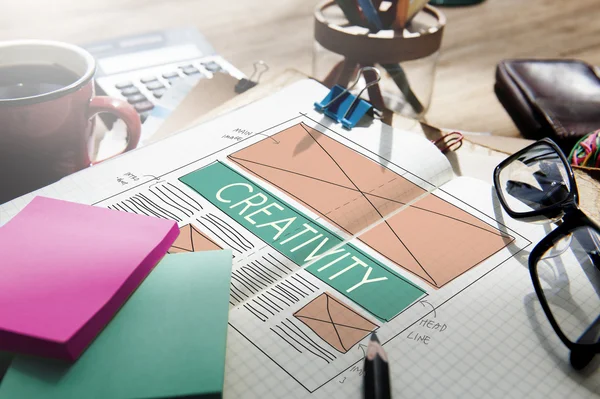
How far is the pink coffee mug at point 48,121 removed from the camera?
0.45 metres

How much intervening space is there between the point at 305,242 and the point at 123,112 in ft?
0.68

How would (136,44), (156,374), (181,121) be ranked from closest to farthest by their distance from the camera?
1. (156,374)
2. (181,121)
3. (136,44)

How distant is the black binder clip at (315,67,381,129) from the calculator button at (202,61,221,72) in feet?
0.55

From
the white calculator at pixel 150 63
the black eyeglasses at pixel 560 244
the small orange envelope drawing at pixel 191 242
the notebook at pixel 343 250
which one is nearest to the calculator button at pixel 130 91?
the white calculator at pixel 150 63

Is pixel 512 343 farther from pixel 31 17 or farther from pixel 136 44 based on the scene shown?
pixel 31 17

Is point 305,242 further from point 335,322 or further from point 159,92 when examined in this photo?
point 159,92

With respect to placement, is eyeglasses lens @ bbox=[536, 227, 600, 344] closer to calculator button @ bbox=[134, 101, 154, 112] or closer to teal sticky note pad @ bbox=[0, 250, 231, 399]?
teal sticky note pad @ bbox=[0, 250, 231, 399]

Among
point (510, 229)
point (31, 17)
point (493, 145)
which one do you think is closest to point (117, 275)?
point (510, 229)

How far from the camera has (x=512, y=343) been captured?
358mm

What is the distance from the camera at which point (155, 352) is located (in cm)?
33

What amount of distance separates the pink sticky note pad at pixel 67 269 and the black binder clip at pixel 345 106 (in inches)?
7.9

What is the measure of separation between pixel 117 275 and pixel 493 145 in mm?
394

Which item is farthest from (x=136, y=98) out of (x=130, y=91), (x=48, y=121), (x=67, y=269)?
(x=67, y=269)

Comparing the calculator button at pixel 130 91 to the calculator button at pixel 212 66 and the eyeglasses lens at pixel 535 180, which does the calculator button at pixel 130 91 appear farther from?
the eyeglasses lens at pixel 535 180
